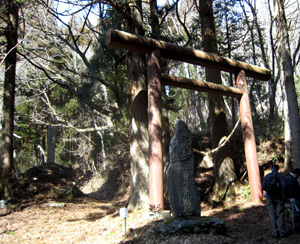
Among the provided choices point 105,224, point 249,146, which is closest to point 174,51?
point 249,146

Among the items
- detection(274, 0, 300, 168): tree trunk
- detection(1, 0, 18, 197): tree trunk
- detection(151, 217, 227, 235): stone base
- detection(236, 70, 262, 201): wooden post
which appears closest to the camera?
detection(151, 217, 227, 235): stone base

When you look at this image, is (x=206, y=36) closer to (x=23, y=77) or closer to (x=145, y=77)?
(x=145, y=77)

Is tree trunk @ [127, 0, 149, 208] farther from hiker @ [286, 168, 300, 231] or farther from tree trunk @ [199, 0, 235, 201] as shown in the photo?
hiker @ [286, 168, 300, 231]

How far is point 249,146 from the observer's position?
7.28 m

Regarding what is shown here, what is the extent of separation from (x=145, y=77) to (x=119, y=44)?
2858 millimetres

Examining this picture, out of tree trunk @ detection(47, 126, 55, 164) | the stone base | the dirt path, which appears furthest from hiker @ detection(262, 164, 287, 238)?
tree trunk @ detection(47, 126, 55, 164)

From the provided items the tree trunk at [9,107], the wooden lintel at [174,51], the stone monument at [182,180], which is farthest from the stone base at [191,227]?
the tree trunk at [9,107]

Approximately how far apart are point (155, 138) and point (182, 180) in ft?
4.13

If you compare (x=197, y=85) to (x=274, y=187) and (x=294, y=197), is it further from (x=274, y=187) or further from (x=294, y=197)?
(x=294, y=197)

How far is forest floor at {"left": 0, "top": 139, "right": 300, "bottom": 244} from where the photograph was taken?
4949 mm

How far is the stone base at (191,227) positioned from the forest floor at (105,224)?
11 centimetres

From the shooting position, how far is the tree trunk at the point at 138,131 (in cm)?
812

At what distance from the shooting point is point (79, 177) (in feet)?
82.9

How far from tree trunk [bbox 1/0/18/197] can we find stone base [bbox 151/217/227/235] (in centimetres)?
757
